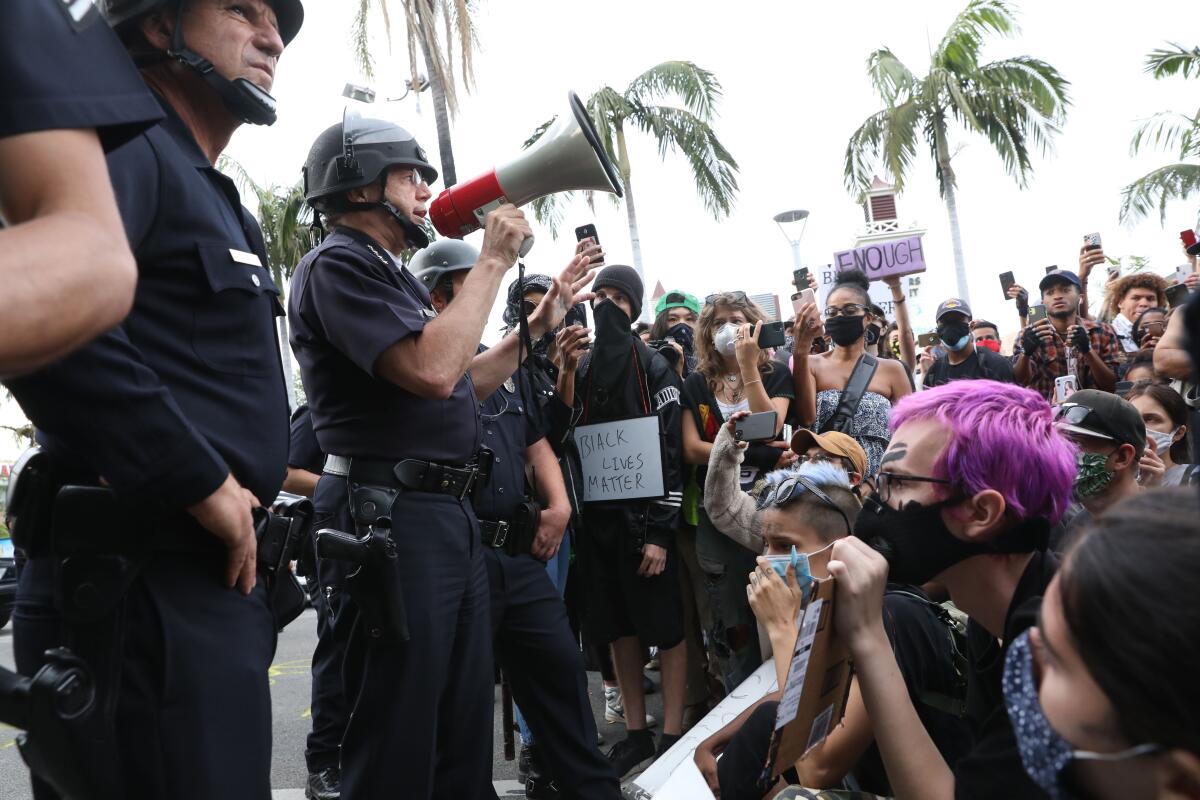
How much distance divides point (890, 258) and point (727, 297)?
1.69m

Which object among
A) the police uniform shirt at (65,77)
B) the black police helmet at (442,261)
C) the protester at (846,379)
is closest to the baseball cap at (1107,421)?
the protester at (846,379)

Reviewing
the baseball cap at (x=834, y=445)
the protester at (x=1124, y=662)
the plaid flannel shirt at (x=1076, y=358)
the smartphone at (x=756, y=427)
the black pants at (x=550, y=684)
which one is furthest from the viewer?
the plaid flannel shirt at (x=1076, y=358)

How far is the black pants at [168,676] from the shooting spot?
162 cm

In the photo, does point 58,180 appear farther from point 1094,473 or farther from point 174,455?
point 1094,473

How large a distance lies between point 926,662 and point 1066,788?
1246mm

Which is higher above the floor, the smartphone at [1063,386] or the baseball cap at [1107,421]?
the baseball cap at [1107,421]

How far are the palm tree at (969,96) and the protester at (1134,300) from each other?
35.8 ft

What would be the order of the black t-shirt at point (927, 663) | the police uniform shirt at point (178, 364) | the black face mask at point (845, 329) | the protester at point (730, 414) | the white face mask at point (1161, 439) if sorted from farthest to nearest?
the black face mask at point (845, 329) → the protester at point (730, 414) → the white face mask at point (1161, 439) → the black t-shirt at point (927, 663) → the police uniform shirt at point (178, 364)

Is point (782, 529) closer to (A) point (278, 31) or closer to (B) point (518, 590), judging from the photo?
(B) point (518, 590)

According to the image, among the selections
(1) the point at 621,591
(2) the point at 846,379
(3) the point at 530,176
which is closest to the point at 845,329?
(2) the point at 846,379

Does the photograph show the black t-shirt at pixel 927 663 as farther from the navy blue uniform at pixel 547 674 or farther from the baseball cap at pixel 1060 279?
the baseball cap at pixel 1060 279

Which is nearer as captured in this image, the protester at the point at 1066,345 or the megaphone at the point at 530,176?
the megaphone at the point at 530,176

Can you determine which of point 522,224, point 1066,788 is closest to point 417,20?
point 522,224

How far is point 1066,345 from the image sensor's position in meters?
6.47
